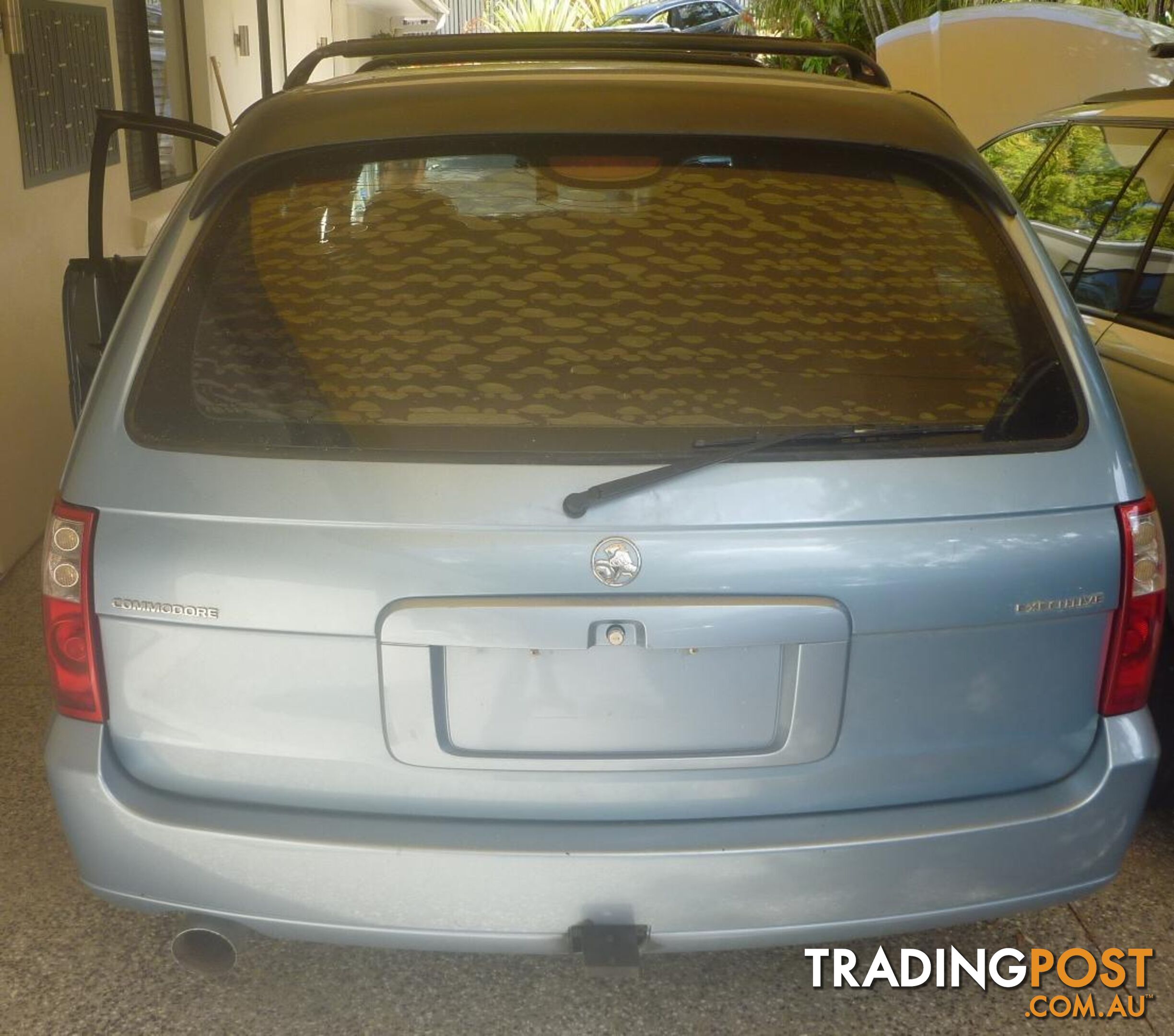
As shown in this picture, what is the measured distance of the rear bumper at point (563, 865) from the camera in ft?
6.98

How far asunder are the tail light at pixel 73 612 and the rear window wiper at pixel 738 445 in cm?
76

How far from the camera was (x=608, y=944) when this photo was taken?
2.14 m

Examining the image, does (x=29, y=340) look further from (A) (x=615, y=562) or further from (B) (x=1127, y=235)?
(A) (x=615, y=562)

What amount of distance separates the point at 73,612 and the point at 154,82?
337 inches

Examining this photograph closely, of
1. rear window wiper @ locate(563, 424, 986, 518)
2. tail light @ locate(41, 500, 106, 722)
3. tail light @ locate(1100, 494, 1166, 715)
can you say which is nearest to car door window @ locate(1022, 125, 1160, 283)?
tail light @ locate(1100, 494, 1166, 715)

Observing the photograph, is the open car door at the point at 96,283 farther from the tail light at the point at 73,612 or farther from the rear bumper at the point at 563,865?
the rear bumper at the point at 563,865

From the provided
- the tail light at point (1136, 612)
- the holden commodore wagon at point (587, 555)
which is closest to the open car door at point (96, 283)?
the holden commodore wagon at point (587, 555)

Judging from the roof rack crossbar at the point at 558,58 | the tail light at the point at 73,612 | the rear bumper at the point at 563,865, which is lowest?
the rear bumper at the point at 563,865

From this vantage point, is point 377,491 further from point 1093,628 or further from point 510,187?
point 1093,628

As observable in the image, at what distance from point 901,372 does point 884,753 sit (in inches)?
24.0

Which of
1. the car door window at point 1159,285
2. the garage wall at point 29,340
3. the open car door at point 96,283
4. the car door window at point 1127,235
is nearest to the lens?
the open car door at point 96,283

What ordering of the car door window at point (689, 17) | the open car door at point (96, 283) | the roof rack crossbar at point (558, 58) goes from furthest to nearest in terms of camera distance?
the car door window at point (689, 17) → the roof rack crossbar at point (558, 58) → the open car door at point (96, 283)

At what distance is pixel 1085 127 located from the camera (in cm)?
449

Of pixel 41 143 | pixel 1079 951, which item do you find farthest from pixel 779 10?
pixel 1079 951
